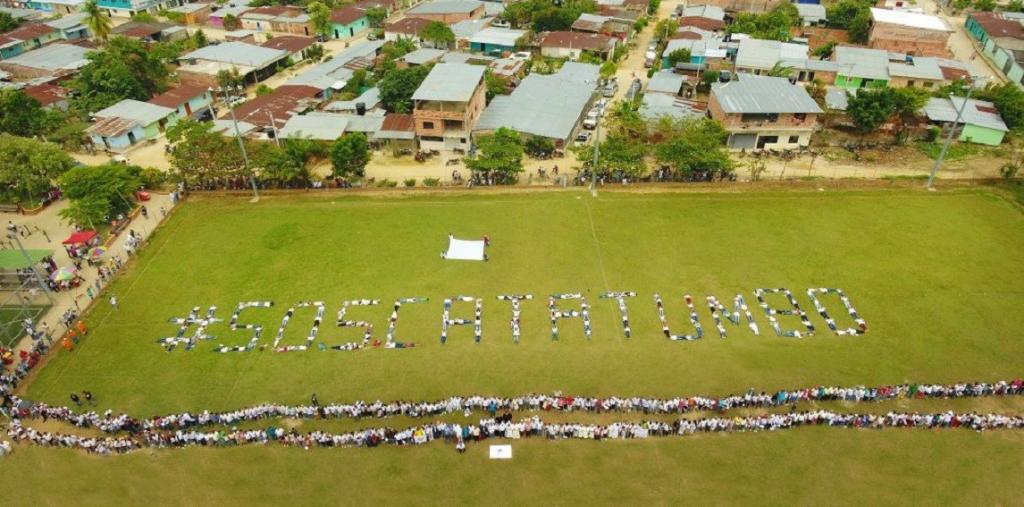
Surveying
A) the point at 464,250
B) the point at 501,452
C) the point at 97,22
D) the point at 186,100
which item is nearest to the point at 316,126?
the point at 186,100

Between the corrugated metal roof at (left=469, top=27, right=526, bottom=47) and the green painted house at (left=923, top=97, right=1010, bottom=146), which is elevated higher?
the corrugated metal roof at (left=469, top=27, right=526, bottom=47)

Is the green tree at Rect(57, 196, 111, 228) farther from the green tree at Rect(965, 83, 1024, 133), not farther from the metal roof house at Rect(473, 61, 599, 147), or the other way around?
the green tree at Rect(965, 83, 1024, 133)

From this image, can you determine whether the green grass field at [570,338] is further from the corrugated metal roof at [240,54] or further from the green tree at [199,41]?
the green tree at [199,41]

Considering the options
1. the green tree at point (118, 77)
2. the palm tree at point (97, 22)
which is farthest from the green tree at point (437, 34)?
the palm tree at point (97, 22)

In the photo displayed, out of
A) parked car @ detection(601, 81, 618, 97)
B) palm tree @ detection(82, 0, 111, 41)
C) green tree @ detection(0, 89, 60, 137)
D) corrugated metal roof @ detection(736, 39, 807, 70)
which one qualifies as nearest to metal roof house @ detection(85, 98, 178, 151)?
green tree @ detection(0, 89, 60, 137)

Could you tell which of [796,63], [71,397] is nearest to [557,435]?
[71,397]
